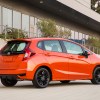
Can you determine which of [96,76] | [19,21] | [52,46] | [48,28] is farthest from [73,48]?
[19,21]

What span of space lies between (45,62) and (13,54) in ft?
3.25

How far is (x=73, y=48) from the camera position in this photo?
15250mm

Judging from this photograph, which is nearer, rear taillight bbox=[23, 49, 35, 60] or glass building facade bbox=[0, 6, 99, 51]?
rear taillight bbox=[23, 49, 35, 60]

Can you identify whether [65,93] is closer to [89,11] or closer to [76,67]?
[76,67]

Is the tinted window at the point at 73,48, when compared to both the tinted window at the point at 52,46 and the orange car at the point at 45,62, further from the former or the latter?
the tinted window at the point at 52,46

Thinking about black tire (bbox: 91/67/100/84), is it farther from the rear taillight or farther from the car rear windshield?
the car rear windshield

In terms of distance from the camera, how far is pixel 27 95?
1170 centimetres

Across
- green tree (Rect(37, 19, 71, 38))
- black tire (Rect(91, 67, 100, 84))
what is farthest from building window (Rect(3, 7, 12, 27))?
black tire (Rect(91, 67, 100, 84))

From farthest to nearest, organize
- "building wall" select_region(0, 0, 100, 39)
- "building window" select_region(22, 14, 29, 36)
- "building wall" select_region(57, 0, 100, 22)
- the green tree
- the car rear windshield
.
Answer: "building wall" select_region(57, 0, 100, 22), "building window" select_region(22, 14, 29, 36), the green tree, "building wall" select_region(0, 0, 100, 39), the car rear windshield

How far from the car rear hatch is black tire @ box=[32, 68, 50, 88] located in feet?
2.12

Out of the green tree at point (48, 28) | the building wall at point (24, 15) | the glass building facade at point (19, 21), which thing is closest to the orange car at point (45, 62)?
the glass building facade at point (19, 21)

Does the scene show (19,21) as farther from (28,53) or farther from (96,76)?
→ (28,53)

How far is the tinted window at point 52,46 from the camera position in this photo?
47.3ft

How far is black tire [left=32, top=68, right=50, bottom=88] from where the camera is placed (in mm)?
13625
